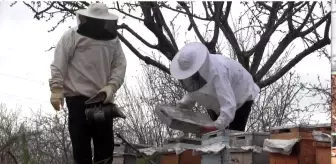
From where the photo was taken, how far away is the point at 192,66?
3910mm

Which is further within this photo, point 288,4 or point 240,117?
point 288,4

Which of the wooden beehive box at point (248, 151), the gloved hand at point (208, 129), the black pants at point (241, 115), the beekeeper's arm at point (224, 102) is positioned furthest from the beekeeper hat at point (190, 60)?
the wooden beehive box at point (248, 151)

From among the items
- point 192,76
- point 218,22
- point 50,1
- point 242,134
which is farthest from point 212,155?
point 50,1

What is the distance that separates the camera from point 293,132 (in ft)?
9.86

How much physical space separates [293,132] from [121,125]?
9.52 metres

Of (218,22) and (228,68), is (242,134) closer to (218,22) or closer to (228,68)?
(228,68)

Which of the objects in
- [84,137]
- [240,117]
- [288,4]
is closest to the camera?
[84,137]

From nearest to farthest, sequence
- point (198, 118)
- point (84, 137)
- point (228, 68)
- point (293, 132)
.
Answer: point (293, 132), point (84, 137), point (198, 118), point (228, 68)

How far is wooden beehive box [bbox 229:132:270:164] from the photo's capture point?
132 inches

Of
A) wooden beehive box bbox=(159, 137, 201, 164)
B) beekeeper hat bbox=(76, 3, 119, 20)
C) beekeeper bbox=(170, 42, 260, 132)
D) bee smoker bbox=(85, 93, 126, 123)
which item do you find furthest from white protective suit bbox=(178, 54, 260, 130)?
beekeeper hat bbox=(76, 3, 119, 20)

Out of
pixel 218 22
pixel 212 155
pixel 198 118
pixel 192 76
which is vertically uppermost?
pixel 218 22

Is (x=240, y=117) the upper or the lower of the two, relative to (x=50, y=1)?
lower

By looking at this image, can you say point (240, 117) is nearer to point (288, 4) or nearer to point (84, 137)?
point (84, 137)

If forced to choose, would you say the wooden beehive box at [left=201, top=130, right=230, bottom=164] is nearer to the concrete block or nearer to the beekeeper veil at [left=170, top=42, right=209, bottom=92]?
the concrete block
